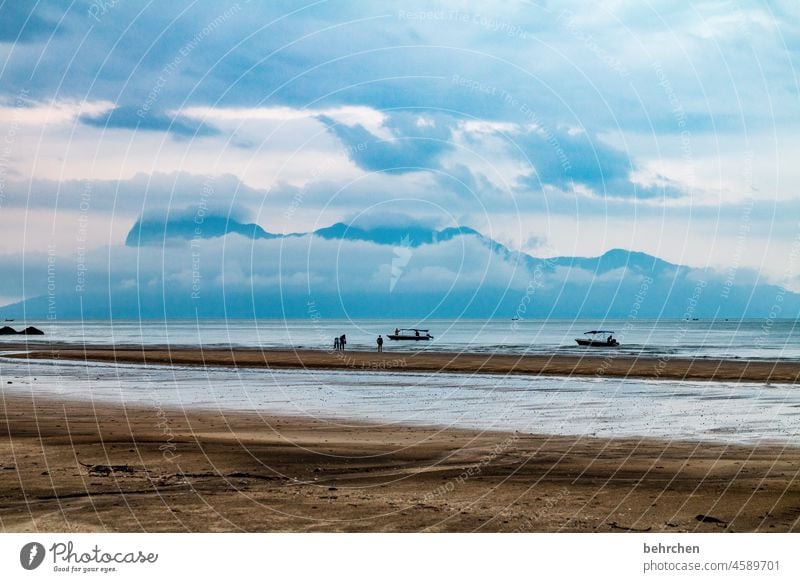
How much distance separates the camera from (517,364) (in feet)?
226

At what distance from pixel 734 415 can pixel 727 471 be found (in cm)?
1323

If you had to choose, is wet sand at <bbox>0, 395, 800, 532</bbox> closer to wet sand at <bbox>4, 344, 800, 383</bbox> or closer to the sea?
the sea

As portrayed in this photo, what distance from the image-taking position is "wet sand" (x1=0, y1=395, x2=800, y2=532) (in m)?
14.7

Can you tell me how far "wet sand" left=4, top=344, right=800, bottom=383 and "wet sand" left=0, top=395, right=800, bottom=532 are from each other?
3421cm

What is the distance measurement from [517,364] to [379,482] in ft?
170

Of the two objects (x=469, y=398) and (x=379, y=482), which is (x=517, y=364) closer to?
(x=469, y=398)

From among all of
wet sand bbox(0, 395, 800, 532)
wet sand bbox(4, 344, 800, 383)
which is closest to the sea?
wet sand bbox(0, 395, 800, 532)

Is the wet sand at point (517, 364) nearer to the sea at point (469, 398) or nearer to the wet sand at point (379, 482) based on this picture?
the sea at point (469, 398)

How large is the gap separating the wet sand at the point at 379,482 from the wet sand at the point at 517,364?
112ft

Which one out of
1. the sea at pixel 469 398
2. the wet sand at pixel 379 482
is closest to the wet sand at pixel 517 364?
the sea at pixel 469 398

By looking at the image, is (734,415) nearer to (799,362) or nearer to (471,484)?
(471,484)

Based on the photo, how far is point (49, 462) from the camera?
20.0 meters
